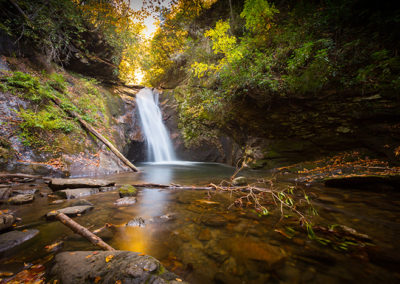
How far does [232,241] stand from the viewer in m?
1.82

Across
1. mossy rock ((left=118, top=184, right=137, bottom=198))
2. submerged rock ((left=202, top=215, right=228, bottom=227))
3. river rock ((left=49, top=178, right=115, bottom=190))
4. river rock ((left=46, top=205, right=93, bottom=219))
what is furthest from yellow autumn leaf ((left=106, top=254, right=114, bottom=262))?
river rock ((left=49, top=178, right=115, bottom=190))

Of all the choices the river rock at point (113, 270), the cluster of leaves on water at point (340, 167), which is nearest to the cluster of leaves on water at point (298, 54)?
the cluster of leaves on water at point (340, 167)

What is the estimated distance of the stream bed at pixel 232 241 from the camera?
4.42ft

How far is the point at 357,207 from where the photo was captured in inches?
107

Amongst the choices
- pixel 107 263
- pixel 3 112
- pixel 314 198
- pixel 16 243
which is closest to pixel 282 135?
pixel 314 198

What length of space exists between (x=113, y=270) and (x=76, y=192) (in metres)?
3.22

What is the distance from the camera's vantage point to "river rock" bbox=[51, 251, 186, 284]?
3.31ft

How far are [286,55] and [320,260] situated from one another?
6461 millimetres

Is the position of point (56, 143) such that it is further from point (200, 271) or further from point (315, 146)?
point (315, 146)

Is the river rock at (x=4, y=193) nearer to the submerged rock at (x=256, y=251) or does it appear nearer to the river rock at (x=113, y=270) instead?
the river rock at (x=113, y=270)

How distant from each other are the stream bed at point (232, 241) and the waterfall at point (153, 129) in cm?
1084

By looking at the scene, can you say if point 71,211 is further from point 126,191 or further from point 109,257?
point 109,257

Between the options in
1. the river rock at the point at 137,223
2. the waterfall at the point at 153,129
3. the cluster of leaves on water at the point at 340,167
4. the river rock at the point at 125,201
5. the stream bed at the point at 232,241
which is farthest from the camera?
the waterfall at the point at 153,129

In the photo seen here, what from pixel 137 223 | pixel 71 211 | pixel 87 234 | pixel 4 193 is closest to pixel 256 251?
pixel 137 223
